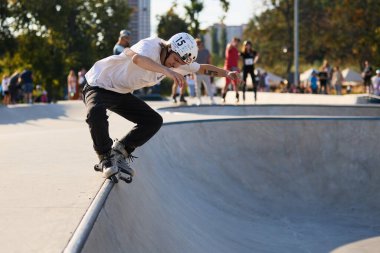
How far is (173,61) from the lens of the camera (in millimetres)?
5266

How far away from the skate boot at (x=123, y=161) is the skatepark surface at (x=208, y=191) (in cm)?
9

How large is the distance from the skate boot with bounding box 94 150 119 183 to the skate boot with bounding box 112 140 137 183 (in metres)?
0.10

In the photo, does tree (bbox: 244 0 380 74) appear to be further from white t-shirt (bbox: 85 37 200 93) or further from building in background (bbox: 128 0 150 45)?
white t-shirt (bbox: 85 37 200 93)

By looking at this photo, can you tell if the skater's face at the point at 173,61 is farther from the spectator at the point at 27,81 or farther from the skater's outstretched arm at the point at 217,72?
the spectator at the point at 27,81

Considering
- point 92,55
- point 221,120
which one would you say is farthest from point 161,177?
point 92,55

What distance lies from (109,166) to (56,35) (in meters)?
47.5

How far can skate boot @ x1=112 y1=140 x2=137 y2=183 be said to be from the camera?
565 cm

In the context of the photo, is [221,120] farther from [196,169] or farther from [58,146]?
[58,146]

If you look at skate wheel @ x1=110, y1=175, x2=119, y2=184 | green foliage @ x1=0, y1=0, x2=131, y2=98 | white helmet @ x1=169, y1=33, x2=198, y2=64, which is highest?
green foliage @ x1=0, y1=0, x2=131, y2=98

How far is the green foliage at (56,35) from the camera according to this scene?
156ft

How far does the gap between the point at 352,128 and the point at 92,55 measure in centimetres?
4828

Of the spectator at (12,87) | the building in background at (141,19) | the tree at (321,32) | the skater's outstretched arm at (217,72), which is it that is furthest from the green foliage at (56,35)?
the skater's outstretched arm at (217,72)

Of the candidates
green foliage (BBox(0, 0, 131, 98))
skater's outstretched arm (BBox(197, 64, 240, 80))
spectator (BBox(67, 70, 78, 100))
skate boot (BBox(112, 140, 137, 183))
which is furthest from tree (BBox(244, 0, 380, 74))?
skate boot (BBox(112, 140, 137, 183))

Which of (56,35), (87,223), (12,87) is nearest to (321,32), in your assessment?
(56,35)
